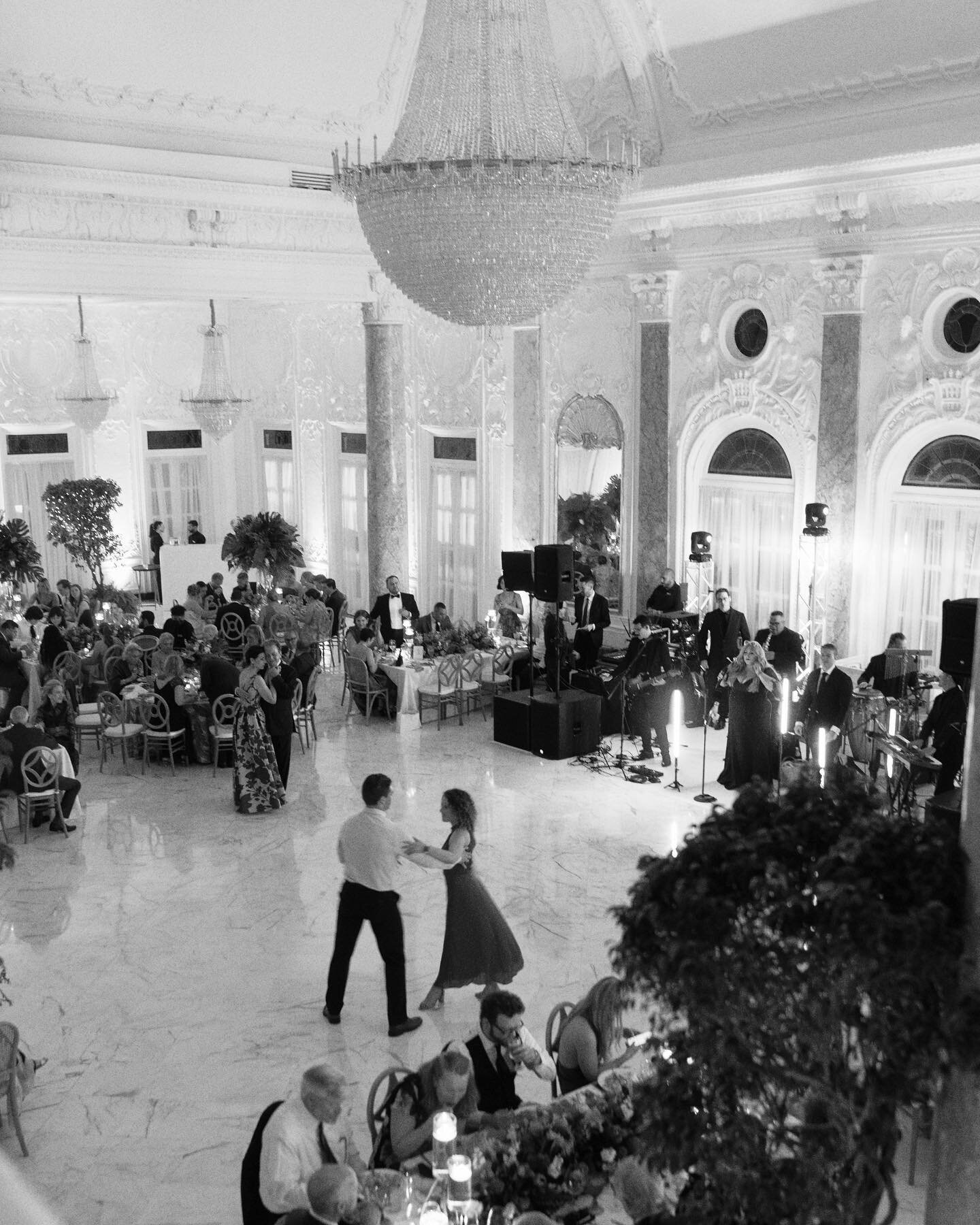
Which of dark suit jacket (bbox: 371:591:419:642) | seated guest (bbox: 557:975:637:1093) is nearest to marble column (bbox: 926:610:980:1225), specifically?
seated guest (bbox: 557:975:637:1093)

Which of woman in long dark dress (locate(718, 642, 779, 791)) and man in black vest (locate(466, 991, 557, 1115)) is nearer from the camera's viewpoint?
man in black vest (locate(466, 991, 557, 1115))

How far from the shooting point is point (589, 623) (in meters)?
13.8

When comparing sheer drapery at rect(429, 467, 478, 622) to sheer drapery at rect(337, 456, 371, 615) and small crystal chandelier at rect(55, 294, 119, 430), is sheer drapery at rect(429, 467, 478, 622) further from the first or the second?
small crystal chandelier at rect(55, 294, 119, 430)

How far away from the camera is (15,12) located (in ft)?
32.4

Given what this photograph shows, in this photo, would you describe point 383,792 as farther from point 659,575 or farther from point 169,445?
point 169,445

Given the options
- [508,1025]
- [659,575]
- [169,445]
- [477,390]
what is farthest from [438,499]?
[508,1025]

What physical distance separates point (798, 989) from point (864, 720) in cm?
831

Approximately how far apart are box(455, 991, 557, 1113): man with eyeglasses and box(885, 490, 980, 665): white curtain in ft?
25.9

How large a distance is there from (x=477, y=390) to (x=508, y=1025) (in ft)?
39.8

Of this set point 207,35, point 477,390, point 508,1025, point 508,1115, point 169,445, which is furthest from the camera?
point 169,445

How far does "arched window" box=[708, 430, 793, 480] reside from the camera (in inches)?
530

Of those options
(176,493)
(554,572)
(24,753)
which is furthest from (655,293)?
(176,493)

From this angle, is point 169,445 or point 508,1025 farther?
point 169,445

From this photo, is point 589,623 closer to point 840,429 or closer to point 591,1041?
point 840,429
